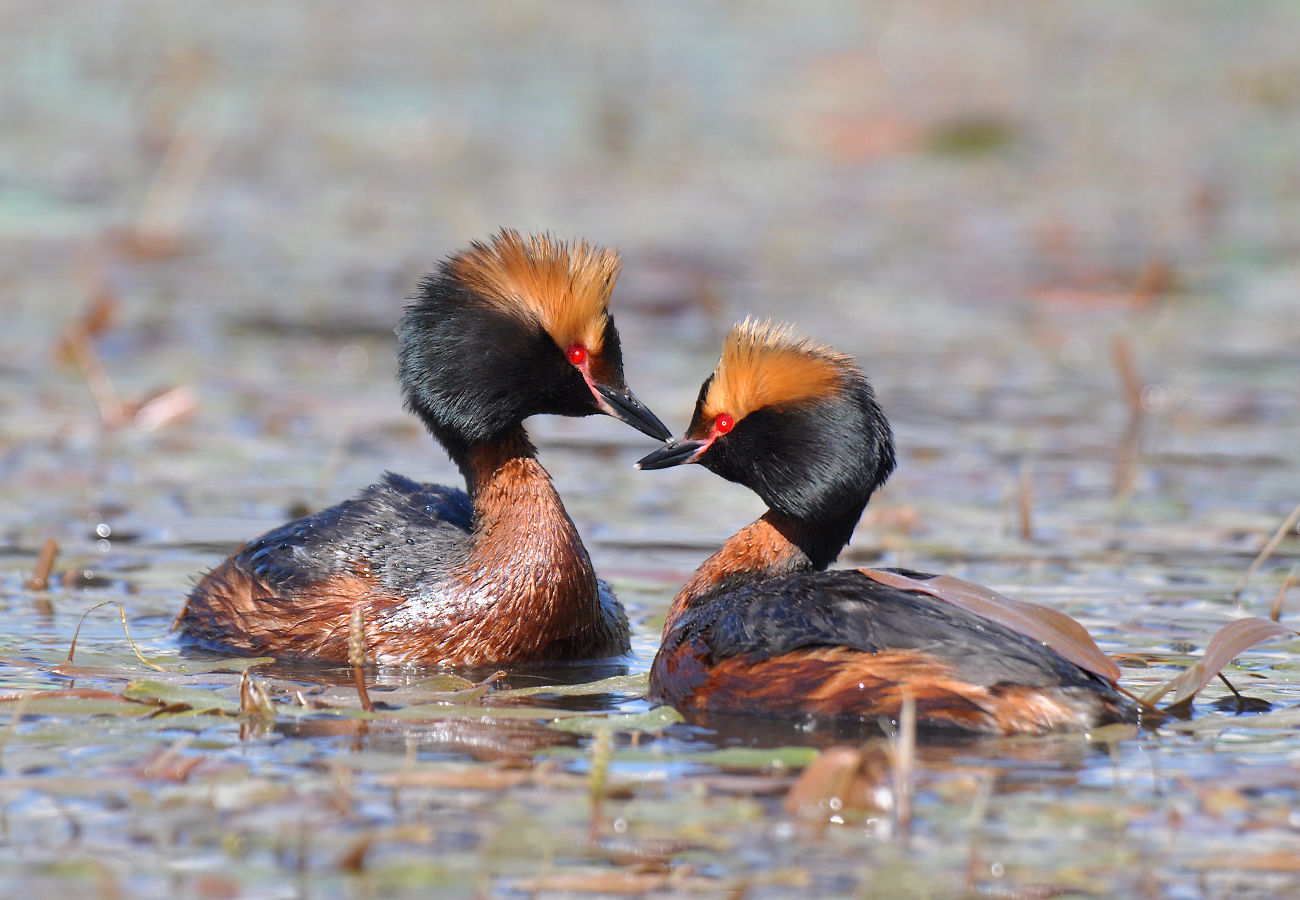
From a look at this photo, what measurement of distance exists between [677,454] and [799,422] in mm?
506

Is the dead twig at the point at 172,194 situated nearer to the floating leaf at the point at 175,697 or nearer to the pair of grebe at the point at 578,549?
the pair of grebe at the point at 578,549

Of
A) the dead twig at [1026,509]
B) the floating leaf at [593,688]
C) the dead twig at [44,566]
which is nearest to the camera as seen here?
the floating leaf at [593,688]

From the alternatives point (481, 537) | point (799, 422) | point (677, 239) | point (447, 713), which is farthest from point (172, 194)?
point (447, 713)

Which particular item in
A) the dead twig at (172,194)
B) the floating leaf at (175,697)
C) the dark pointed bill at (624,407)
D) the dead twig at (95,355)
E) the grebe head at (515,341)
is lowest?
the floating leaf at (175,697)

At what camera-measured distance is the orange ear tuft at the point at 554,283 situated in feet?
23.2

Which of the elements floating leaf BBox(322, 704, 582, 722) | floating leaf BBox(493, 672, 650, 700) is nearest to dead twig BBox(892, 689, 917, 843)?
floating leaf BBox(322, 704, 582, 722)

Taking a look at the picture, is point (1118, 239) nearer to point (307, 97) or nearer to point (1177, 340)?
point (1177, 340)

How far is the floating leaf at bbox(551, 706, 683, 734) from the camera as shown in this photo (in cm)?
573

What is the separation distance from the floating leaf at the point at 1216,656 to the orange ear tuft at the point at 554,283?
2317 millimetres

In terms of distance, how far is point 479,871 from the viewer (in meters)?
4.46

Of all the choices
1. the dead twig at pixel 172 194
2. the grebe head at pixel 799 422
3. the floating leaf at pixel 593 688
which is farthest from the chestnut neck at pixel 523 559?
the dead twig at pixel 172 194

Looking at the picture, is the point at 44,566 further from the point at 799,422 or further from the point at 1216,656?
the point at 1216,656

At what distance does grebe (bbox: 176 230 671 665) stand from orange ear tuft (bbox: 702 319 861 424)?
21.7 inches

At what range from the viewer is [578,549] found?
7207 mm
